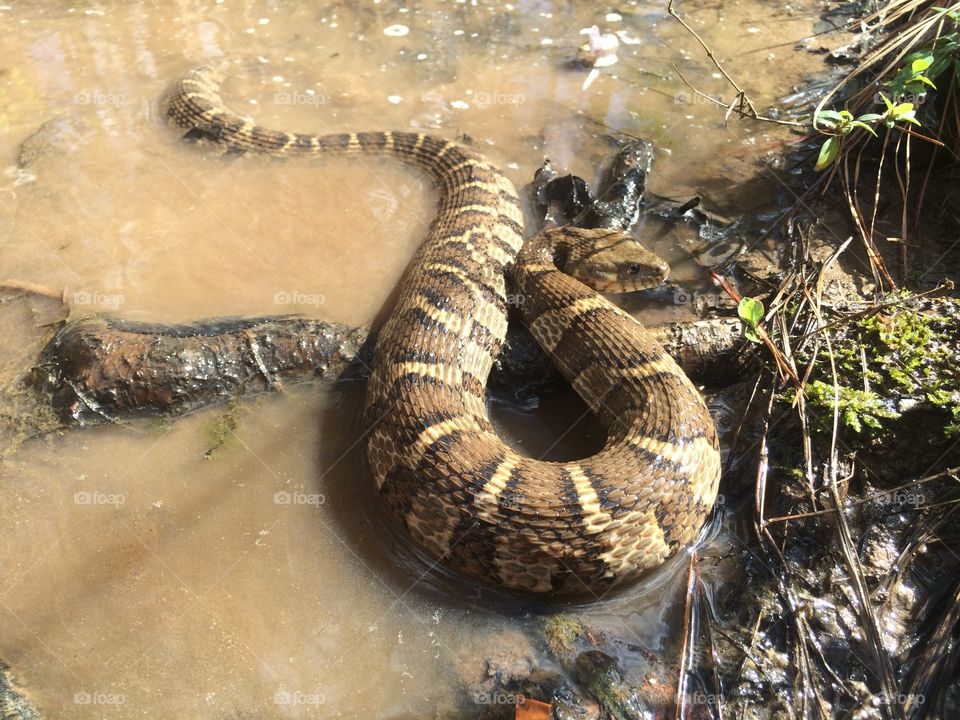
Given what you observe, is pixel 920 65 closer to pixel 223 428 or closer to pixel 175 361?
pixel 223 428

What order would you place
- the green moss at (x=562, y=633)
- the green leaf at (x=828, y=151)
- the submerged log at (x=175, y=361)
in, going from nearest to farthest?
1. the green moss at (x=562, y=633)
2. the submerged log at (x=175, y=361)
3. the green leaf at (x=828, y=151)

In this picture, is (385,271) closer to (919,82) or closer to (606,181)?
(606,181)

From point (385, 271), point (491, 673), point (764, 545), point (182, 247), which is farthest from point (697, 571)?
point (182, 247)

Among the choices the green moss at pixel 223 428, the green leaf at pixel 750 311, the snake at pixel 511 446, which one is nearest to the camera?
the snake at pixel 511 446

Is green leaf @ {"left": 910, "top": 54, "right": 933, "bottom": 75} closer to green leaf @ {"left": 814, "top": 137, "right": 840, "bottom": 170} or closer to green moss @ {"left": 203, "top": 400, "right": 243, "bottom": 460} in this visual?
green leaf @ {"left": 814, "top": 137, "right": 840, "bottom": 170}

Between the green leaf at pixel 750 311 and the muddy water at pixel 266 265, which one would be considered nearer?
the muddy water at pixel 266 265

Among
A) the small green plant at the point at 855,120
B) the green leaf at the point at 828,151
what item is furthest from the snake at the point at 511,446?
the small green plant at the point at 855,120

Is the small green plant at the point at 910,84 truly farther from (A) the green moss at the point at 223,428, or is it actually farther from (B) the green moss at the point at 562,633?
(A) the green moss at the point at 223,428
